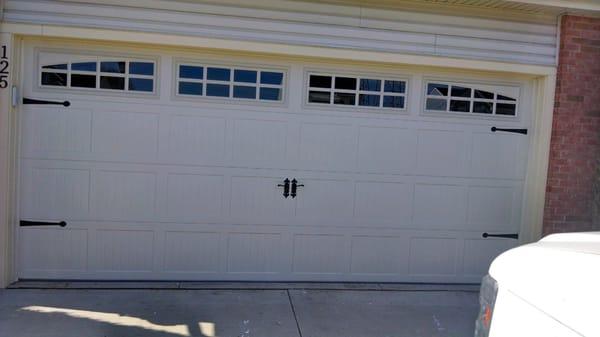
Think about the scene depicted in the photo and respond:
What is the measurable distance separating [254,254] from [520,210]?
3.01m

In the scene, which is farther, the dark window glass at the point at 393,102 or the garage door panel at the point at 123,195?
the dark window glass at the point at 393,102

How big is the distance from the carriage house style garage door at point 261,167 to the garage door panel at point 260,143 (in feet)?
0.05

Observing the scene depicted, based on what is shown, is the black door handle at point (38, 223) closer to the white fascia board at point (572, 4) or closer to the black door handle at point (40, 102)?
the black door handle at point (40, 102)

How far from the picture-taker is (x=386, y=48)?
197 inches

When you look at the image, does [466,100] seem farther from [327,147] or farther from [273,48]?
[273,48]

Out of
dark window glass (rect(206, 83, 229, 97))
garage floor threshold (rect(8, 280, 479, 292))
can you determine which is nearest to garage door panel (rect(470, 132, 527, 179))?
garage floor threshold (rect(8, 280, 479, 292))

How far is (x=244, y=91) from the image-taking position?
16.5 feet

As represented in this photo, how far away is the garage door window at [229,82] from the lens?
4.93 m

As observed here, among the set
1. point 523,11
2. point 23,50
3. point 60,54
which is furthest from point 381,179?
point 23,50

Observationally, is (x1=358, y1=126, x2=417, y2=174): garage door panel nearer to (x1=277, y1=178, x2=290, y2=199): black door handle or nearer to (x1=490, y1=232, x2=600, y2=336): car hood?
(x1=277, y1=178, x2=290, y2=199): black door handle

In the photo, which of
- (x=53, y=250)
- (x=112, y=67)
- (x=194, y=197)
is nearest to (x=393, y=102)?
(x=194, y=197)

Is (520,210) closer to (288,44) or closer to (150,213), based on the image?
(288,44)

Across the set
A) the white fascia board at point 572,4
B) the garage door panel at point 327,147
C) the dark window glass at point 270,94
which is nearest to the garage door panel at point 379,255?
the garage door panel at point 327,147

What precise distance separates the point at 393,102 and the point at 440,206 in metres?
1.26
